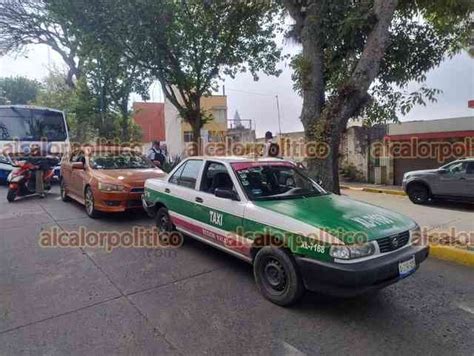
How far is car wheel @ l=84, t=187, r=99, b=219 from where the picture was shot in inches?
267

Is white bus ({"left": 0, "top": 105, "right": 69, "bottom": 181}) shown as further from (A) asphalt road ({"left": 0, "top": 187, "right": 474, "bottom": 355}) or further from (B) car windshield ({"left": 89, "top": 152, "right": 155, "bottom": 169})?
(A) asphalt road ({"left": 0, "top": 187, "right": 474, "bottom": 355})

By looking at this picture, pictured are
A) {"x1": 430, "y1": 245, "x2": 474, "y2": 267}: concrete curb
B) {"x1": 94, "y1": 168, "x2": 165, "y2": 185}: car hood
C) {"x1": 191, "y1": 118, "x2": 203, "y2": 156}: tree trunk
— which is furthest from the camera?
{"x1": 191, "y1": 118, "x2": 203, "y2": 156}: tree trunk

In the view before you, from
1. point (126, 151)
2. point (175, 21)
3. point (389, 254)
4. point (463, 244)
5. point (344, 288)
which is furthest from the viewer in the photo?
point (175, 21)

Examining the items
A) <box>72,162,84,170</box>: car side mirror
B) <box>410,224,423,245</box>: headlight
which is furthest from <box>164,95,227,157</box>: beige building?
<box>410,224,423,245</box>: headlight

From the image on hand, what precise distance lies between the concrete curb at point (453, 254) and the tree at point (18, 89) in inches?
1528

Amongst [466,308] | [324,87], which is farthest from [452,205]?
[466,308]

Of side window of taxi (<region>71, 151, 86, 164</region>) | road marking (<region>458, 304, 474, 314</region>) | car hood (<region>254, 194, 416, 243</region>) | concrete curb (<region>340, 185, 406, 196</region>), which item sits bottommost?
road marking (<region>458, 304, 474, 314</region>)

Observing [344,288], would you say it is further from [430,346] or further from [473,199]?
[473,199]

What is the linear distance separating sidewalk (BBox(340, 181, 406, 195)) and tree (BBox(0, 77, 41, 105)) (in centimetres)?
3382

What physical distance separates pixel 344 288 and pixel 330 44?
4.91 metres

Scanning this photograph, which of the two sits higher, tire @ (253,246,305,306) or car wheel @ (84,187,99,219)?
car wheel @ (84,187,99,219)

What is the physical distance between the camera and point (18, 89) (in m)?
35.0

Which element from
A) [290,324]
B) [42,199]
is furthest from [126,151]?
[290,324]

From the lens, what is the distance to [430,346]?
275 cm
